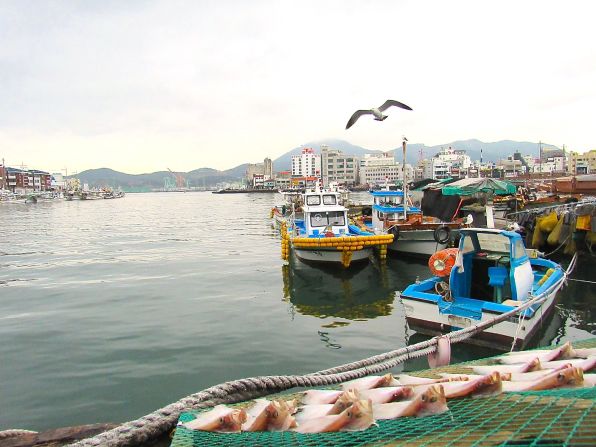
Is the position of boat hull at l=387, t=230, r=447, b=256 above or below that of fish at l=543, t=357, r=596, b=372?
below

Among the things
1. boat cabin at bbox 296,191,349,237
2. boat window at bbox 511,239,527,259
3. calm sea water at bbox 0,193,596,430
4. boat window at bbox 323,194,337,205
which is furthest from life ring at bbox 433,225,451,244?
boat window at bbox 511,239,527,259

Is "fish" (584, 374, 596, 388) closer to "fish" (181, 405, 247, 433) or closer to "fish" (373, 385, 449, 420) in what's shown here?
"fish" (373, 385, 449, 420)

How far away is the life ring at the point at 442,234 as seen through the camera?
17703mm

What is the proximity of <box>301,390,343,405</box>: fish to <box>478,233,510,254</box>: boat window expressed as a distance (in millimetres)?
6936

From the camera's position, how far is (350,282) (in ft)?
50.3

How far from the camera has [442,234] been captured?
58.4ft

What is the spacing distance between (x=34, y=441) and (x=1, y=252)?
26222 millimetres

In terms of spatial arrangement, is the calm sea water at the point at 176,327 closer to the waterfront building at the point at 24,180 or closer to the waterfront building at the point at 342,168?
the waterfront building at the point at 342,168

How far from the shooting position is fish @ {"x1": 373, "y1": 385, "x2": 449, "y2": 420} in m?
3.06

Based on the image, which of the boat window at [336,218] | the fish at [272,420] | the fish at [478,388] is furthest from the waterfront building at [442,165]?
the fish at [272,420]

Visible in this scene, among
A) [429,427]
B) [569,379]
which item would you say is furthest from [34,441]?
[569,379]

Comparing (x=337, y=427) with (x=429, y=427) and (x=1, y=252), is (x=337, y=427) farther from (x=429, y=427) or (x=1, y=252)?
(x=1, y=252)

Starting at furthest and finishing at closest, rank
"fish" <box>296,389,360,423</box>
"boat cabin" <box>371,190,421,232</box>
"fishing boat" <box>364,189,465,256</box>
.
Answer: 1. "boat cabin" <box>371,190,421,232</box>
2. "fishing boat" <box>364,189,465,256</box>
3. "fish" <box>296,389,360,423</box>

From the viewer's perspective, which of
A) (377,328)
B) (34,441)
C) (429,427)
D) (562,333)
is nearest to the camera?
(429,427)
